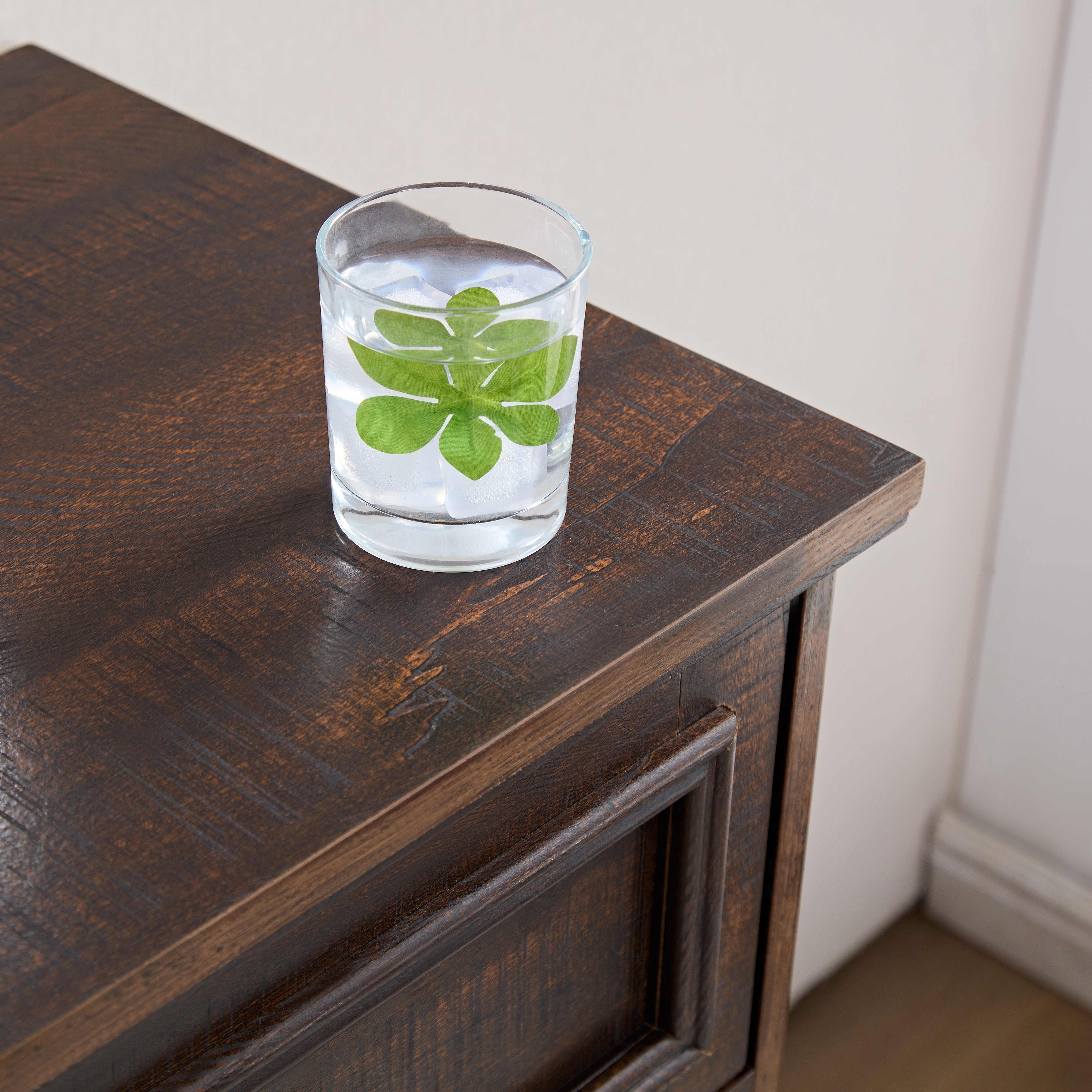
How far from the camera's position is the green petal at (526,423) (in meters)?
0.34

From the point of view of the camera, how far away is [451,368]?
0.33 metres

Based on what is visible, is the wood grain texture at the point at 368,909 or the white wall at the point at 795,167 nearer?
the wood grain texture at the point at 368,909

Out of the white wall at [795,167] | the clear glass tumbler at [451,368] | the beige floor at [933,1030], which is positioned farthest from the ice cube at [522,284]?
the beige floor at [933,1030]

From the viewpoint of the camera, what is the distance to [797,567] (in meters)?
0.38

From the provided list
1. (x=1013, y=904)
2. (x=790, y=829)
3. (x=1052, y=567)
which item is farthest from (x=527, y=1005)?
(x=1013, y=904)

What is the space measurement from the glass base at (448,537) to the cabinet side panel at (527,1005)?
0.34 ft

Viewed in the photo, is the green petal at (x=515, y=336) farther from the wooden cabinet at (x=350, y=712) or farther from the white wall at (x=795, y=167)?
the white wall at (x=795, y=167)

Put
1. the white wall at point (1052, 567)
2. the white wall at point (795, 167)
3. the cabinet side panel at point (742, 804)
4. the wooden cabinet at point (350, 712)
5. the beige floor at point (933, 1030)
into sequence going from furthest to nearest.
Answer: the beige floor at point (933, 1030), the white wall at point (1052, 567), the white wall at point (795, 167), the cabinet side panel at point (742, 804), the wooden cabinet at point (350, 712)

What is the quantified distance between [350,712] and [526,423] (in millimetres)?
86

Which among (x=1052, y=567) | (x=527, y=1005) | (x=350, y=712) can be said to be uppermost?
(x=350, y=712)

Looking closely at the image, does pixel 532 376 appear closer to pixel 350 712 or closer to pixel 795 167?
pixel 350 712

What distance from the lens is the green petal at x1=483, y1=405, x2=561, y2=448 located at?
34 cm

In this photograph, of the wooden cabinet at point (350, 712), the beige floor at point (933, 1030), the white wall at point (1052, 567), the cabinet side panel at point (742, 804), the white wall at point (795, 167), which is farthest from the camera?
the beige floor at point (933, 1030)

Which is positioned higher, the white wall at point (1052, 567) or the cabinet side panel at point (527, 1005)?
the cabinet side panel at point (527, 1005)
